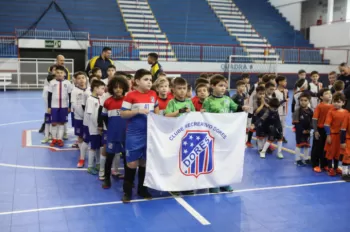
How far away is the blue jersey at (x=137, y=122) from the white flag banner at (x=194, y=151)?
97 mm

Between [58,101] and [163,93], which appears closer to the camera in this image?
[163,93]

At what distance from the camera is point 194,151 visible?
4844 mm

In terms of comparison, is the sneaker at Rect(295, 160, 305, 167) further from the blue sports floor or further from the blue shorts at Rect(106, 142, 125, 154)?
the blue shorts at Rect(106, 142, 125, 154)

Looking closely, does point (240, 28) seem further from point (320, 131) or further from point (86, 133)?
point (86, 133)

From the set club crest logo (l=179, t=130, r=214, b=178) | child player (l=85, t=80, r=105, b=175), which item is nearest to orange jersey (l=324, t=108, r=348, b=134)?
club crest logo (l=179, t=130, r=214, b=178)

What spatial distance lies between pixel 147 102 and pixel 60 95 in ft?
10.7

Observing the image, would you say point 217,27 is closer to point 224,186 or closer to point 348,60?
point 348,60

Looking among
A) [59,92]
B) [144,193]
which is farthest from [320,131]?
[59,92]

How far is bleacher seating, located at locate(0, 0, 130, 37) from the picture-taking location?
21422mm

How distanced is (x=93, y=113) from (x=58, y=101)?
6.45ft

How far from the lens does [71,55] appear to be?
20969mm

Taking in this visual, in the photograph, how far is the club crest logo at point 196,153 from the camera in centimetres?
481

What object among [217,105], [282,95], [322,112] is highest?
[282,95]

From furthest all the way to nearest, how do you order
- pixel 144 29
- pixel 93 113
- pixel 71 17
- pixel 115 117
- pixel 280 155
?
pixel 144 29 → pixel 71 17 → pixel 280 155 → pixel 93 113 → pixel 115 117
